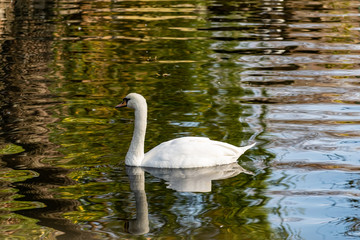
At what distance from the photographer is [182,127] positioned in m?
10.4

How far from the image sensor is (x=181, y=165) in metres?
8.63

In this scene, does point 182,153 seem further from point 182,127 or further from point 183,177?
point 182,127

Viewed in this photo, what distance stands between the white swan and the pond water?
0.12 metres

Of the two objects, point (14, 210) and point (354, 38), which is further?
point (354, 38)

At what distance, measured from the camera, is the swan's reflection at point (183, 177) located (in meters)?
7.95

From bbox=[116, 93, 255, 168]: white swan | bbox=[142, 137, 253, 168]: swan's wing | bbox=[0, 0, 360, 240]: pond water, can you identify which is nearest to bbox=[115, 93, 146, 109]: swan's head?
bbox=[116, 93, 255, 168]: white swan

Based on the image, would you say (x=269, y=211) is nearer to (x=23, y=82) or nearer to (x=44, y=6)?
(x=23, y=82)

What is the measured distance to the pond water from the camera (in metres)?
7.12

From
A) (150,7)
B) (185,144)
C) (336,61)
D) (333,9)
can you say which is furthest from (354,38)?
(185,144)

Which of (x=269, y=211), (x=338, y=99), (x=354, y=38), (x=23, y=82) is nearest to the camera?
(x=269, y=211)

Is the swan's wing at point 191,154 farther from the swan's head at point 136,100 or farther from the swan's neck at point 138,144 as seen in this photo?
the swan's head at point 136,100

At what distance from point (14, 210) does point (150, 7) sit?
1933 centimetres

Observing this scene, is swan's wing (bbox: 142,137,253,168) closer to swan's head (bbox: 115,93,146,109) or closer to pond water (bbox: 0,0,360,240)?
pond water (bbox: 0,0,360,240)

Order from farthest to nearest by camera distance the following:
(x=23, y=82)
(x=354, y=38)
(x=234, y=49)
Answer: (x=354, y=38) → (x=234, y=49) → (x=23, y=82)
